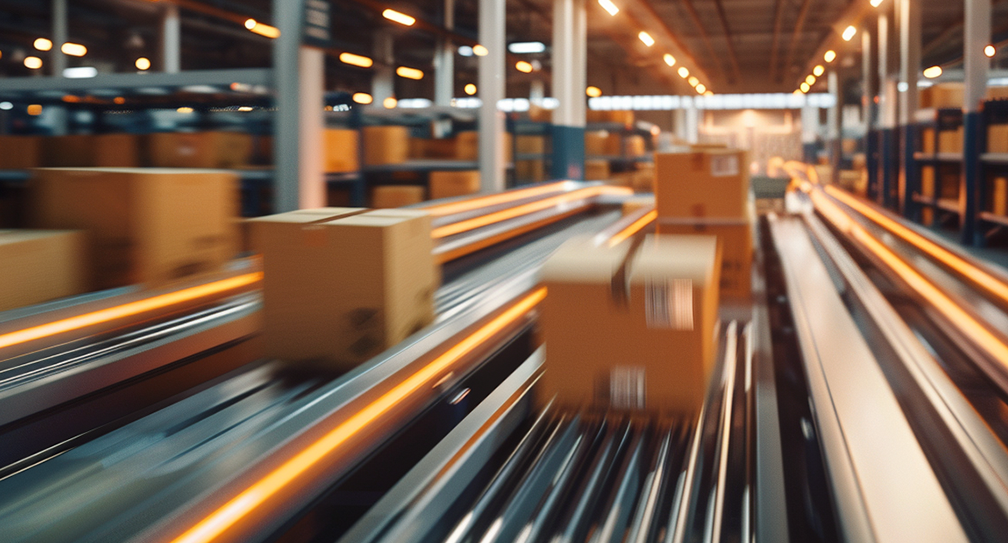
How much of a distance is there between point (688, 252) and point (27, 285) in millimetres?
2559

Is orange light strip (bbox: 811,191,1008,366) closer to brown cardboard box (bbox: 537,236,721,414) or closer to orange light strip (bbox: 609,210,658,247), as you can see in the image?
brown cardboard box (bbox: 537,236,721,414)

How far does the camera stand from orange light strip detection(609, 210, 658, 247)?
497 cm

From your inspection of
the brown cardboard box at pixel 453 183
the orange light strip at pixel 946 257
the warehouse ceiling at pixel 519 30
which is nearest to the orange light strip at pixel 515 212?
the brown cardboard box at pixel 453 183

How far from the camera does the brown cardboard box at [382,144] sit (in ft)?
26.5

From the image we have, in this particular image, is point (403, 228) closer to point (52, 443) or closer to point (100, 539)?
point (52, 443)

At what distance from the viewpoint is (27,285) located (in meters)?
3.06

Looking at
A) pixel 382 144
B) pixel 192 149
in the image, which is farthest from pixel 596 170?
pixel 192 149

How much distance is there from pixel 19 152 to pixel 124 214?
392 cm

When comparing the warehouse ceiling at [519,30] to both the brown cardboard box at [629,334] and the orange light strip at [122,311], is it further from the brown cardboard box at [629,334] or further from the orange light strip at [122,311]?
the brown cardboard box at [629,334]

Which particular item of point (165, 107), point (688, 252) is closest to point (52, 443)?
point (688, 252)

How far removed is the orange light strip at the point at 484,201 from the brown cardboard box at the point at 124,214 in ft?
6.69

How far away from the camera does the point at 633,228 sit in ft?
19.5

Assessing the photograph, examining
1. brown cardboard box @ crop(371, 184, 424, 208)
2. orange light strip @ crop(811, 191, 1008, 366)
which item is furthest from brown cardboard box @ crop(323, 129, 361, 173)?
orange light strip @ crop(811, 191, 1008, 366)

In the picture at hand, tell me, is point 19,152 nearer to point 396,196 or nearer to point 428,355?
point 396,196
